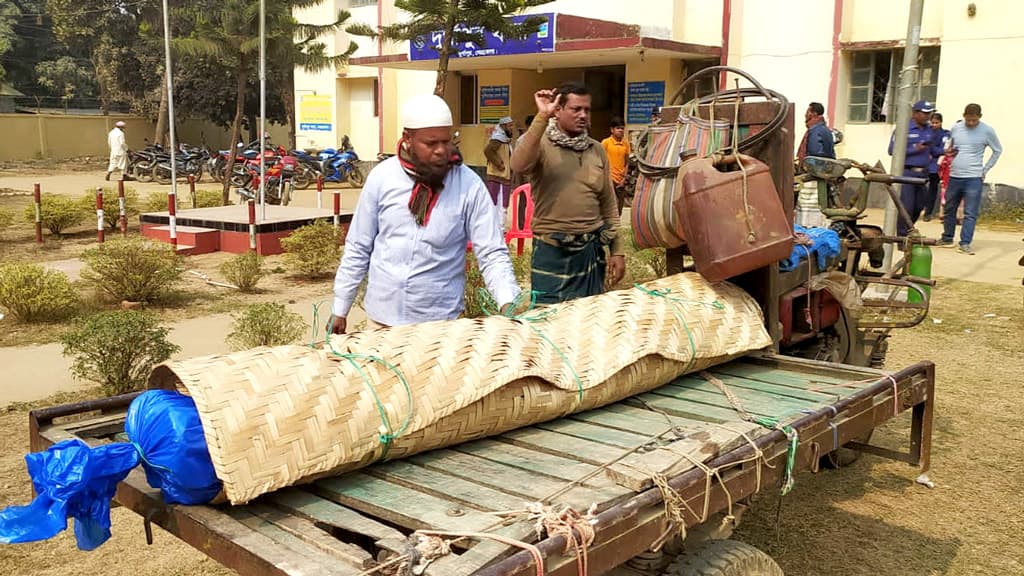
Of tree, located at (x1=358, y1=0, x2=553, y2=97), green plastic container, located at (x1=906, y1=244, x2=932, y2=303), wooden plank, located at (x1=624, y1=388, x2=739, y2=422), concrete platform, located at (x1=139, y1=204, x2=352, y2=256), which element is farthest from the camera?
concrete platform, located at (x1=139, y1=204, x2=352, y2=256)

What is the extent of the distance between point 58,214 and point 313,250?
15.6ft

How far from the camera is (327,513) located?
208cm

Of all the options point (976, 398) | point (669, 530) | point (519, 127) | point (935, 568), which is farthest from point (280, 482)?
point (519, 127)

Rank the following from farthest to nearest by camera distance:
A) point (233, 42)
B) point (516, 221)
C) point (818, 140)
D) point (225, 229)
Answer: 1. point (233, 42)
2. point (225, 229)
3. point (818, 140)
4. point (516, 221)

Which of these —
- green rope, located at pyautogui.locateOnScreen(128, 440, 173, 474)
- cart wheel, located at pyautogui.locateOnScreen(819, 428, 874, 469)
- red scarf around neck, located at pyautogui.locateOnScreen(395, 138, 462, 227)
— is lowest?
cart wheel, located at pyautogui.locateOnScreen(819, 428, 874, 469)

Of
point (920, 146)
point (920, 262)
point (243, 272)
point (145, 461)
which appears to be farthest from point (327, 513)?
point (920, 146)

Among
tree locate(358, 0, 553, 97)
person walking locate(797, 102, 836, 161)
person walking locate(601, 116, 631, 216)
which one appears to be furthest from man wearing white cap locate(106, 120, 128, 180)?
person walking locate(797, 102, 836, 161)

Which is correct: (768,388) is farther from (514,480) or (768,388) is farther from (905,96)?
(905,96)

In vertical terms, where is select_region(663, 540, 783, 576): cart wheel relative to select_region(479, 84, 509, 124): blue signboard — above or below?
below

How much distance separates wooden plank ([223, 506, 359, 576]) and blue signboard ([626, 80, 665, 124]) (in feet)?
49.9

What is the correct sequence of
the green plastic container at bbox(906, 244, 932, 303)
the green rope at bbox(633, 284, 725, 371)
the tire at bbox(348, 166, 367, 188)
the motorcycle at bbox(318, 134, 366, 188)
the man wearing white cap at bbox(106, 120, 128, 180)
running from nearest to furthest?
the green rope at bbox(633, 284, 725, 371) → the green plastic container at bbox(906, 244, 932, 303) → the man wearing white cap at bbox(106, 120, 128, 180) → the motorcycle at bbox(318, 134, 366, 188) → the tire at bbox(348, 166, 367, 188)

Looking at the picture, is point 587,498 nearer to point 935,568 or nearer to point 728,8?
point 935,568

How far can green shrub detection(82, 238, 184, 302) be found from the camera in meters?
7.54

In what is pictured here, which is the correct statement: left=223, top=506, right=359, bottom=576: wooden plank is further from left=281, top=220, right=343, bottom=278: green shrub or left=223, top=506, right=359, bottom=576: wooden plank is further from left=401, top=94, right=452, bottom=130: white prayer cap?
left=281, top=220, right=343, bottom=278: green shrub
